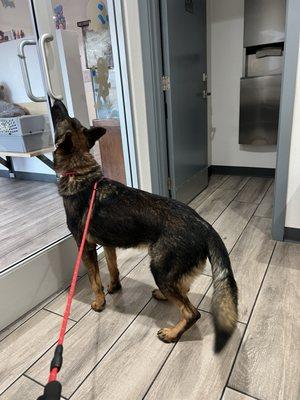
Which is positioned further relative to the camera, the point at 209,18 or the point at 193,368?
the point at 209,18

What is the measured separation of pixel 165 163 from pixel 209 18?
1957 mm

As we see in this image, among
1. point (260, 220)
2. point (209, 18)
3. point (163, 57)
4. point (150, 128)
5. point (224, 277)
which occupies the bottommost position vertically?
point (260, 220)

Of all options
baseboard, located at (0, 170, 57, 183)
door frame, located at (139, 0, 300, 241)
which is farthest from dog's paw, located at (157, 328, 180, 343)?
baseboard, located at (0, 170, 57, 183)

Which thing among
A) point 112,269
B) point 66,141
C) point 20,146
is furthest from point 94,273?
point 20,146

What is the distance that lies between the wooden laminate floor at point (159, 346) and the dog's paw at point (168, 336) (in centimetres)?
3

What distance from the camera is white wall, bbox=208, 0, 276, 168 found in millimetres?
3141

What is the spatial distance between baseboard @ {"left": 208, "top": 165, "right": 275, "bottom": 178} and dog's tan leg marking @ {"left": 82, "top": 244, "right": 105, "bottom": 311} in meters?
2.61

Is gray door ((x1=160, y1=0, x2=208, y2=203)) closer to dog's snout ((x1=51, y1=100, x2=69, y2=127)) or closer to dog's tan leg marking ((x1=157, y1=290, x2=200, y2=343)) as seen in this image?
dog's snout ((x1=51, y1=100, x2=69, y2=127))

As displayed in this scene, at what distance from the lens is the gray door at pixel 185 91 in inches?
88.4

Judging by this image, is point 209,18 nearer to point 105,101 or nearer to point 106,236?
point 105,101

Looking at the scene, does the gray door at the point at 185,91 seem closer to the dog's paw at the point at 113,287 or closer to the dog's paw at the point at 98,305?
the dog's paw at the point at 113,287

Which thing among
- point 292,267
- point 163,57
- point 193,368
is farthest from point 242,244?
point 163,57

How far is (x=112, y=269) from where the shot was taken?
1.63 metres

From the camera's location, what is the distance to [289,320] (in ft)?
4.46
